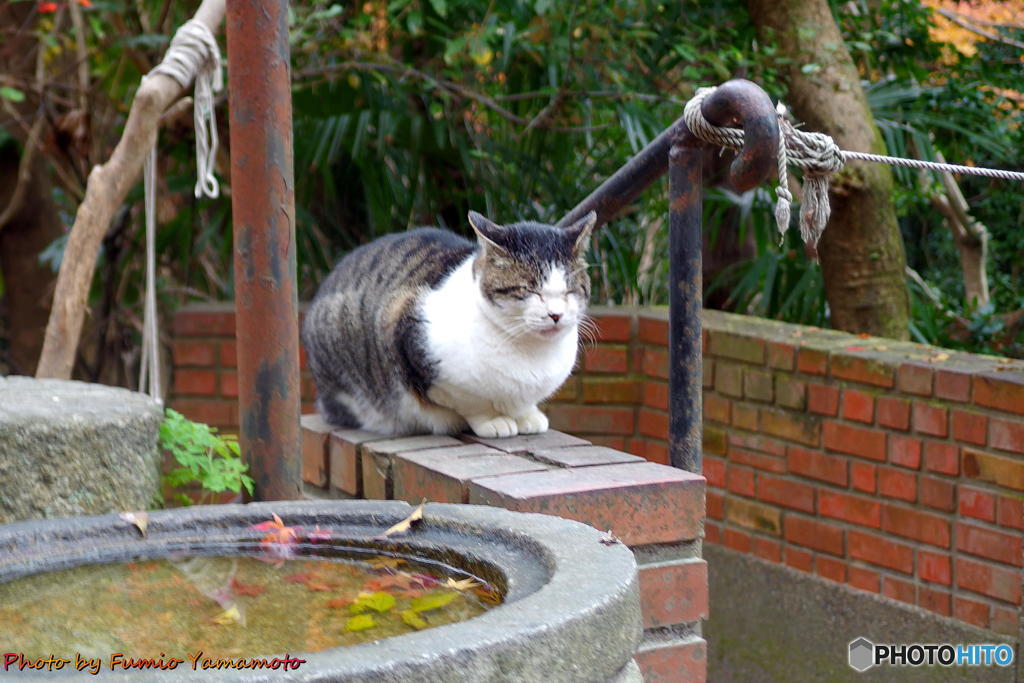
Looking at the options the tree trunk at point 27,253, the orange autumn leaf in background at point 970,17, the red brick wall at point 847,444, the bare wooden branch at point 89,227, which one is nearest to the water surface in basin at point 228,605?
the bare wooden branch at point 89,227

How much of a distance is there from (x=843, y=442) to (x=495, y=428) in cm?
127

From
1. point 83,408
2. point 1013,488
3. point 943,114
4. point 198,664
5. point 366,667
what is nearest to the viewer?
point 366,667

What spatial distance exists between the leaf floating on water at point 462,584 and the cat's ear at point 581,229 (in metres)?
0.98

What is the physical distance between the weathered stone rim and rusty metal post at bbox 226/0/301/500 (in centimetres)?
36

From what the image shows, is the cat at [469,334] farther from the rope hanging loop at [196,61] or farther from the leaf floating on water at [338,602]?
the leaf floating on water at [338,602]

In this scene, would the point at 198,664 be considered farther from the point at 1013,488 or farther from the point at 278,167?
the point at 1013,488

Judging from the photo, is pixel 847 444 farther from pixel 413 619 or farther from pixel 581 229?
pixel 413 619

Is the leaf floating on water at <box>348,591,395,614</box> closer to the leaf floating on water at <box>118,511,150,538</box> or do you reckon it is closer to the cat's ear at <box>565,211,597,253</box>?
the leaf floating on water at <box>118,511,150,538</box>

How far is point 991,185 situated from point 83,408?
312 centimetres

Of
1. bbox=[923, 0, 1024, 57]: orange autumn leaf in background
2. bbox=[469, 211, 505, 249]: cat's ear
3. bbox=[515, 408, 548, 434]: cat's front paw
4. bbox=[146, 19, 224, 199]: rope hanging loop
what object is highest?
bbox=[923, 0, 1024, 57]: orange autumn leaf in background

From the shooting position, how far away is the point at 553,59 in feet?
13.5

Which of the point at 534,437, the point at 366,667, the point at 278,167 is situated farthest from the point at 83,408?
the point at 366,667

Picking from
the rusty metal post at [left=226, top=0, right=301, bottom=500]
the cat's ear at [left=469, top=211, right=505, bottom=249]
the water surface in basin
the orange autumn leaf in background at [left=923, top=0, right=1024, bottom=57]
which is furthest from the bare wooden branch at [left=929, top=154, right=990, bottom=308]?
the water surface in basin

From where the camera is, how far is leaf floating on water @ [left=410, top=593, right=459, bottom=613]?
4.97ft
